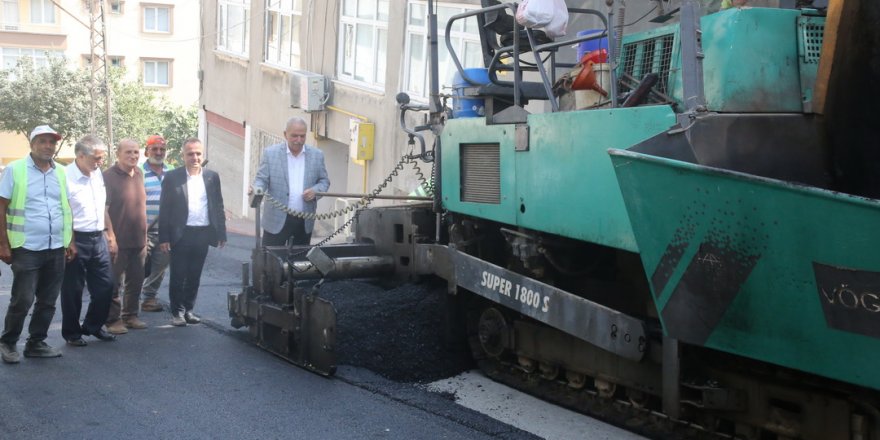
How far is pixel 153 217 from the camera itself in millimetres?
9477

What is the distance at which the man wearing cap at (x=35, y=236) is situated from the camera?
7.29 meters

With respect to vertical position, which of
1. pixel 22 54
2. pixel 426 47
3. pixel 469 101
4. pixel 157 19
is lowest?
pixel 469 101

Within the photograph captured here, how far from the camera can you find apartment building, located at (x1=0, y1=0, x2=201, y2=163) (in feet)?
142

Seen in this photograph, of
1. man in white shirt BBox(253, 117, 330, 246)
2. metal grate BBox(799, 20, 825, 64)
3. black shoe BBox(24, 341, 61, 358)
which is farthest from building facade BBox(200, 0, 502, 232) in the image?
metal grate BBox(799, 20, 825, 64)

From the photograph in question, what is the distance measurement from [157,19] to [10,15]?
19.5 ft

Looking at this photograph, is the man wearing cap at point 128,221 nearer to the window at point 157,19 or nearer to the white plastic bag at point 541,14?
the white plastic bag at point 541,14

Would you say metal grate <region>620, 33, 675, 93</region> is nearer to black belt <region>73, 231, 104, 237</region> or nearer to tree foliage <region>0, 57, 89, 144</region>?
black belt <region>73, 231, 104, 237</region>

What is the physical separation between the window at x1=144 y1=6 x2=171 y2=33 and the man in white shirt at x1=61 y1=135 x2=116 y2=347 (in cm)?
3887

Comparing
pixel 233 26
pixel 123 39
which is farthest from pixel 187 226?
pixel 123 39

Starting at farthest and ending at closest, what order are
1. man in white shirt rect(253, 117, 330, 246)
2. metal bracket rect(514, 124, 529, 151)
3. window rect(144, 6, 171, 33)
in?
window rect(144, 6, 171, 33)
man in white shirt rect(253, 117, 330, 246)
metal bracket rect(514, 124, 529, 151)

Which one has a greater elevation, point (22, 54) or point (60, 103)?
point (22, 54)

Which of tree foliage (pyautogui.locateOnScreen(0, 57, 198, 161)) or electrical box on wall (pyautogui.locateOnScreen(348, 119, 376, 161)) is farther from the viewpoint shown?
tree foliage (pyautogui.locateOnScreen(0, 57, 198, 161))

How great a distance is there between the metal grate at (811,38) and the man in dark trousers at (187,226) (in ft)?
18.1

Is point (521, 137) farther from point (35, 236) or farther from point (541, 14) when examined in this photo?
point (35, 236)
